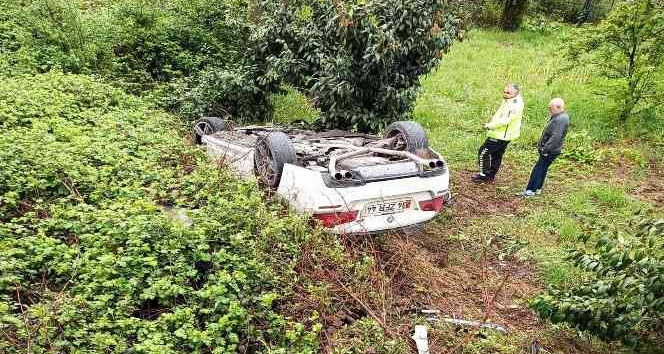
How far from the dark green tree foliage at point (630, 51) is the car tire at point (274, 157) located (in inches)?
312

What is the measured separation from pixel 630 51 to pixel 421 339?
8.97 m

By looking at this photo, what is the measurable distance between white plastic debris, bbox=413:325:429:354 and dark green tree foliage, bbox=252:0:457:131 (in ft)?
13.4

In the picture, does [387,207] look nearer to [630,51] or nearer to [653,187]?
[653,187]

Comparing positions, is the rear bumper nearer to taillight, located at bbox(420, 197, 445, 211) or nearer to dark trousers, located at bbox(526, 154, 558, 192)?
taillight, located at bbox(420, 197, 445, 211)

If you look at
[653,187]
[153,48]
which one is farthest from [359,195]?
[153,48]

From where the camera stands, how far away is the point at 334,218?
15.9ft

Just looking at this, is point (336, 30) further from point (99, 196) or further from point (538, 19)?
point (538, 19)

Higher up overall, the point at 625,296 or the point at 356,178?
the point at 356,178

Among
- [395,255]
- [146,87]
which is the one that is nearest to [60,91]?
[146,87]

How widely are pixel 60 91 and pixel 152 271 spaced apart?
465cm

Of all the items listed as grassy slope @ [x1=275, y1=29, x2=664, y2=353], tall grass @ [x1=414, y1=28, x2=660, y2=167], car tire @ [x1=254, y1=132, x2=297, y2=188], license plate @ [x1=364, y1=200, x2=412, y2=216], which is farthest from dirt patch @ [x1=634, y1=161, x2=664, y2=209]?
car tire @ [x1=254, y1=132, x2=297, y2=188]

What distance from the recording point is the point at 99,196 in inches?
189

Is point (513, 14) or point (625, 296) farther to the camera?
point (513, 14)

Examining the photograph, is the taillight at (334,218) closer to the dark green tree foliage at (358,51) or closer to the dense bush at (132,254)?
the dense bush at (132,254)
